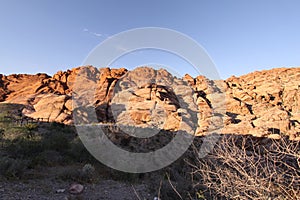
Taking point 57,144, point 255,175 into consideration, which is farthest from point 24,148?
point 255,175

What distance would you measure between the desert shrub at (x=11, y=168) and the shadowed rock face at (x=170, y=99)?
9348mm

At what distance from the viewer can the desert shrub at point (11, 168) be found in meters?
5.57

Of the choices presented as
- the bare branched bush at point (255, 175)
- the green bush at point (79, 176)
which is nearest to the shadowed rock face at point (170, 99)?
the green bush at point (79, 176)

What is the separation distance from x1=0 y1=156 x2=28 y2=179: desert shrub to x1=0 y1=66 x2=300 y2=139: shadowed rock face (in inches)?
368

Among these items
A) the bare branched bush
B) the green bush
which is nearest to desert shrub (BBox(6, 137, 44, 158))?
the green bush

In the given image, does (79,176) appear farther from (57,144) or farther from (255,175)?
(255,175)

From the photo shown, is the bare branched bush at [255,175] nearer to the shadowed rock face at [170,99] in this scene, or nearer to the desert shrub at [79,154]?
the desert shrub at [79,154]

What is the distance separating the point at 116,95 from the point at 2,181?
23.0 m

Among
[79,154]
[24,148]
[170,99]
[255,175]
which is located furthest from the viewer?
[170,99]

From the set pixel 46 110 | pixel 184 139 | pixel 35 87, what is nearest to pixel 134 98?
pixel 46 110

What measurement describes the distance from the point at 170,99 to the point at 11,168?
21.2 metres

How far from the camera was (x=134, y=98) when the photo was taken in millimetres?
25938

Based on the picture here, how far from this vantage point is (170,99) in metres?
25.8

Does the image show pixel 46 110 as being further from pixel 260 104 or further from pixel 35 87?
pixel 260 104
